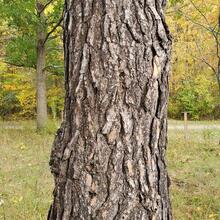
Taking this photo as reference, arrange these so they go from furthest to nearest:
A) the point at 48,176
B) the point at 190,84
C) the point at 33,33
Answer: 1. the point at 190,84
2. the point at 33,33
3. the point at 48,176

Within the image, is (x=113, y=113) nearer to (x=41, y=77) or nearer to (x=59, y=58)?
(x=41, y=77)

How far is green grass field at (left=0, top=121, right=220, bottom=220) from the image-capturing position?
582cm

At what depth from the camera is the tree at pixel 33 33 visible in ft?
45.0

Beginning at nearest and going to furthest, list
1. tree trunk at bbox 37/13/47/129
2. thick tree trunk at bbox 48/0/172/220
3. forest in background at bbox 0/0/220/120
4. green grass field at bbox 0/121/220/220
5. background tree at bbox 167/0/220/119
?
thick tree trunk at bbox 48/0/172/220, green grass field at bbox 0/121/220/220, forest in background at bbox 0/0/220/120, tree trunk at bbox 37/13/47/129, background tree at bbox 167/0/220/119

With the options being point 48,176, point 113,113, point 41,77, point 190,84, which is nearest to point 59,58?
point 41,77

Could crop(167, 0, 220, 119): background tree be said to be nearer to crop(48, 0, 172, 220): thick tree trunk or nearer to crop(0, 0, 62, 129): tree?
crop(0, 0, 62, 129): tree

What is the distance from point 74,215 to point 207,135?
12.8m

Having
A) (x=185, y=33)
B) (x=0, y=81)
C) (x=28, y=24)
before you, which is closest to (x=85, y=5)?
(x=28, y=24)

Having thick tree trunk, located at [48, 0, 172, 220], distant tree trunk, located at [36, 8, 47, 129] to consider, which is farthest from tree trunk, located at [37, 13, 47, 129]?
thick tree trunk, located at [48, 0, 172, 220]

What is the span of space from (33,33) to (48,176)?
875 centimetres

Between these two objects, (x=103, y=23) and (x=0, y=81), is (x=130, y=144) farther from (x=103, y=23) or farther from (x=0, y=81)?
(x=0, y=81)

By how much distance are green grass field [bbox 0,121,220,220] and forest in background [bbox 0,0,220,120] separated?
2.78 metres

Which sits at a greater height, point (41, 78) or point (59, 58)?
point (59, 58)

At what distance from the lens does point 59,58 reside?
689 inches
